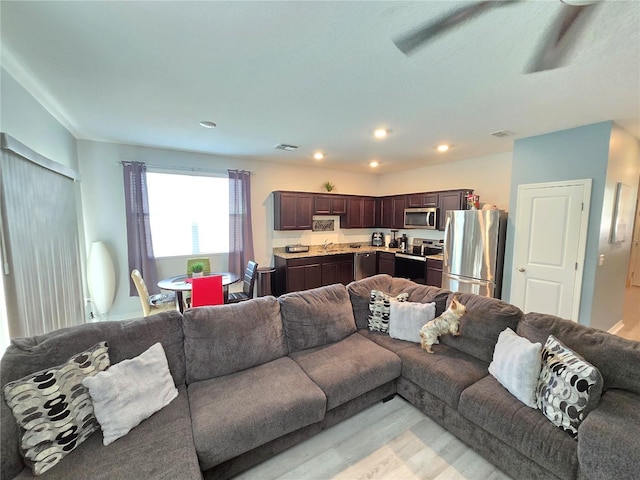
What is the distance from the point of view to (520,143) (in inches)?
137

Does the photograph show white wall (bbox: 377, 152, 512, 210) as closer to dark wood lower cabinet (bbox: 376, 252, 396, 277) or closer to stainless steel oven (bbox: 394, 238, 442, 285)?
stainless steel oven (bbox: 394, 238, 442, 285)

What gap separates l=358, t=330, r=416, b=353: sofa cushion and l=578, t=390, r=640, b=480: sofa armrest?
114cm

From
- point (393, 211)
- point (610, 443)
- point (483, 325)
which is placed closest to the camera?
point (610, 443)

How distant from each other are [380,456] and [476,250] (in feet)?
10.3

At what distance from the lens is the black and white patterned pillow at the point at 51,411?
3.76 feet

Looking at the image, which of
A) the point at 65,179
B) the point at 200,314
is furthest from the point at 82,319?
the point at 200,314

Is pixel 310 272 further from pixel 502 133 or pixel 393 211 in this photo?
pixel 502 133

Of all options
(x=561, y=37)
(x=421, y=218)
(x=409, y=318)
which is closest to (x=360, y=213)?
(x=421, y=218)

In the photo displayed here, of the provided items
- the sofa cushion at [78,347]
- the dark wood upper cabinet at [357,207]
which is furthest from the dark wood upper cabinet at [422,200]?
the sofa cushion at [78,347]

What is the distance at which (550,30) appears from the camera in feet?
4.69

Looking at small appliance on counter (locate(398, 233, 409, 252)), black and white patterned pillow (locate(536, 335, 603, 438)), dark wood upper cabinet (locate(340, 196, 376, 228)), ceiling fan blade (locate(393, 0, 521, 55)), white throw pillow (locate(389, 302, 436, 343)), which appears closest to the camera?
ceiling fan blade (locate(393, 0, 521, 55))

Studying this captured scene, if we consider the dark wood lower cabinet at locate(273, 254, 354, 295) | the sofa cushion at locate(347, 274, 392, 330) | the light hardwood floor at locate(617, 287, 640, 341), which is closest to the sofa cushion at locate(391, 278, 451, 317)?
the sofa cushion at locate(347, 274, 392, 330)

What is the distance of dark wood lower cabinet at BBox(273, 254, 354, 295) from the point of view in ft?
15.6

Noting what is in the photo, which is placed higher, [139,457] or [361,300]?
[361,300]
